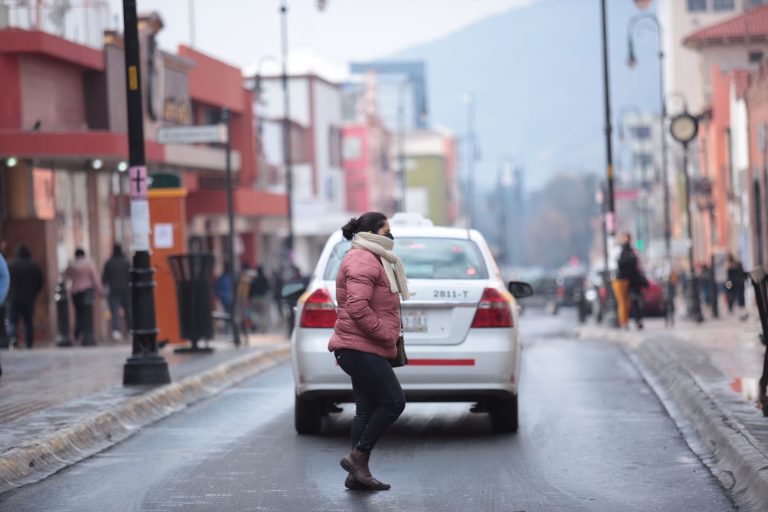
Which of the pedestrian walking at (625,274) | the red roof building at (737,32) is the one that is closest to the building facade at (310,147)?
the red roof building at (737,32)

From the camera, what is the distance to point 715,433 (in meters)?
12.4

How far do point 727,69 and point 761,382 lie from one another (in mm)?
72741

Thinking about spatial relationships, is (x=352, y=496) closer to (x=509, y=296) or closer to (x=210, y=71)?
(x=509, y=296)

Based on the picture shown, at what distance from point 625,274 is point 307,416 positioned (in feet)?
60.1

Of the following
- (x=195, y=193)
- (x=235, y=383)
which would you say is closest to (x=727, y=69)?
(x=195, y=193)

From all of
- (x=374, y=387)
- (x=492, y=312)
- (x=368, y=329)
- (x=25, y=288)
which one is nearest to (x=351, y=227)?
(x=368, y=329)

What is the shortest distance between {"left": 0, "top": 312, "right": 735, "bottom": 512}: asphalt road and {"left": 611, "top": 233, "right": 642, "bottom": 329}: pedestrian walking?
1419 cm

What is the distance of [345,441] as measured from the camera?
43.5ft

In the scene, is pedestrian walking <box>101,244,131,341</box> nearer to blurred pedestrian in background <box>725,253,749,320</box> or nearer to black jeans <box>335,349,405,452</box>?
blurred pedestrian in background <box>725,253,749,320</box>

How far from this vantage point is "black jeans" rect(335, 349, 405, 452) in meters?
10.4

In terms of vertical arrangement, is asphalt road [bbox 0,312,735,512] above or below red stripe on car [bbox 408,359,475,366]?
below

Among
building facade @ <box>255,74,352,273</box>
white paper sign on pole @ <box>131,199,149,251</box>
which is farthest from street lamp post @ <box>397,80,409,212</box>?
building facade @ <box>255,74,352,273</box>

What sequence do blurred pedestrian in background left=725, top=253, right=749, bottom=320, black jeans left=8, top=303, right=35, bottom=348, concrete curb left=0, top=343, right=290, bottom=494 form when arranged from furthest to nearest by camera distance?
1. blurred pedestrian in background left=725, top=253, right=749, bottom=320
2. black jeans left=8, top=303, right=35, bottom=348
3. concrete curb left=0, top=343, right=290, bottom=494

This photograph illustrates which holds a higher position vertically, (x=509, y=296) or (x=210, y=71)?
(x=210, y=71)
